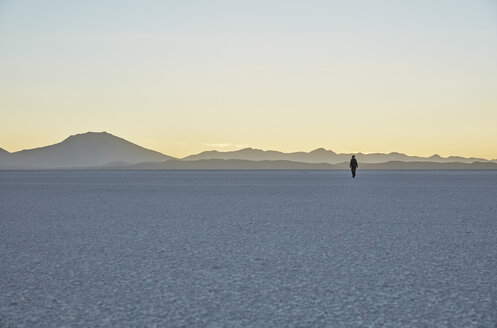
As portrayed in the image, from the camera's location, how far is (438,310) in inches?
232

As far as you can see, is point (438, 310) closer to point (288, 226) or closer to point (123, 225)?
point (288, 226)

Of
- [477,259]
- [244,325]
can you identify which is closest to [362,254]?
[477,259]

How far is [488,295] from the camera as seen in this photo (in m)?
6.51

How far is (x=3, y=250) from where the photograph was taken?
10000 millimetres

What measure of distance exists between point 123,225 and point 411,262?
287 inches

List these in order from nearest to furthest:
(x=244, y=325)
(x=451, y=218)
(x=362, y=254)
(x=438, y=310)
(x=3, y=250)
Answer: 1. (x=244, y=325)
2. (x=438, y=310)
3. (x=362, y=254)
4. (x=3, y=250)
5. (x=451, y=218)

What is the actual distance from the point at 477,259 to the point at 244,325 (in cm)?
474

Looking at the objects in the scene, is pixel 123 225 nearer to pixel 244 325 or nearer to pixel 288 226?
pixel 288 226

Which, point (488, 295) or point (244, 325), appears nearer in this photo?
point (244, 325)

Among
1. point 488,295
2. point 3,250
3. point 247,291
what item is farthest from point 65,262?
point 488,295

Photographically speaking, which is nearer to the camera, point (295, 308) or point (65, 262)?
point (295, 308)

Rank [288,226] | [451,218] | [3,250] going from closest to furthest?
[3,250]
[288,226]
[451,218]

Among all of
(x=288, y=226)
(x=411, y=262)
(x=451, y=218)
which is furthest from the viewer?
(x=451, y=218)

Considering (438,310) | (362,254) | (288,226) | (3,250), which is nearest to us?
(438,310)
